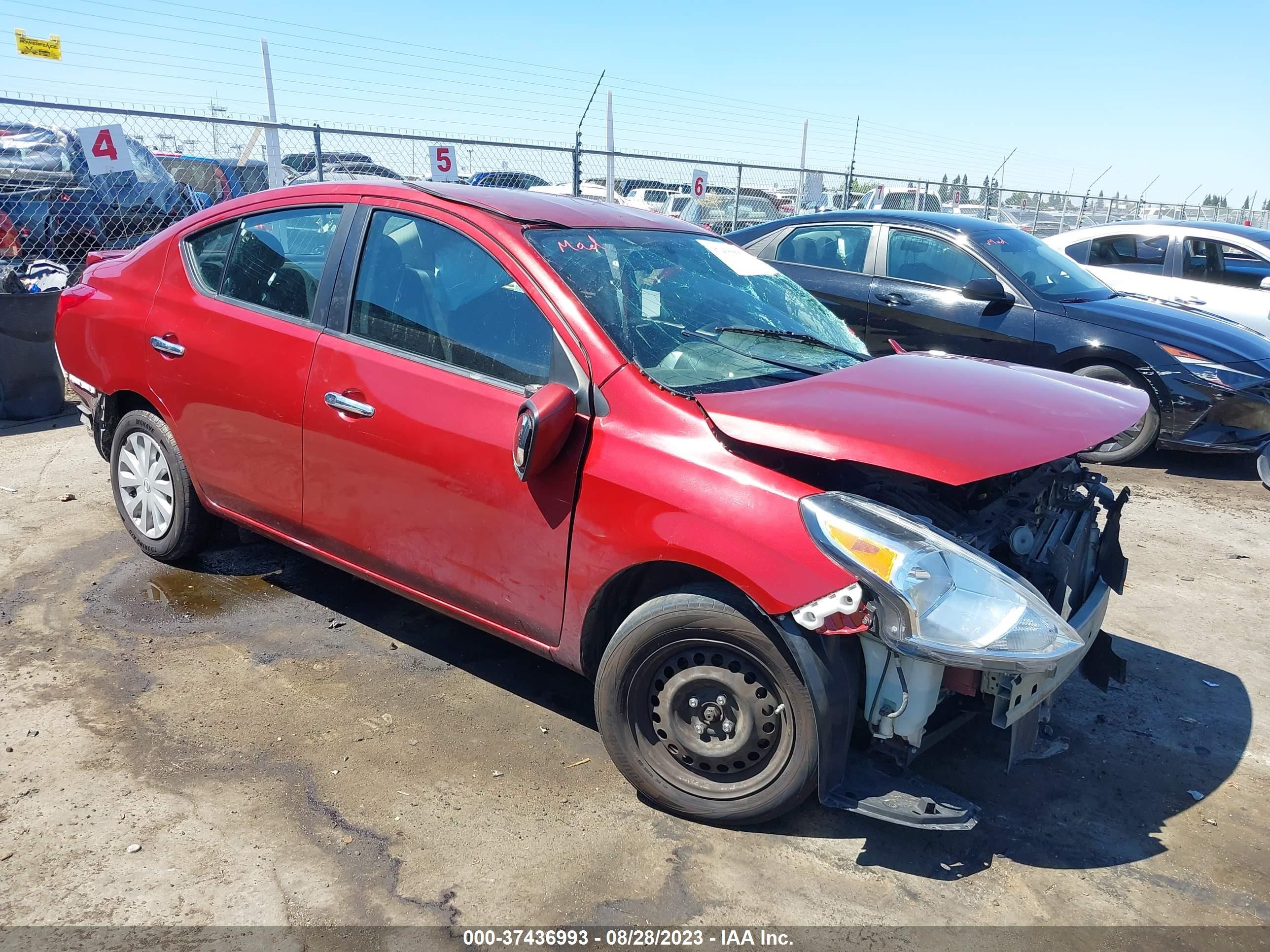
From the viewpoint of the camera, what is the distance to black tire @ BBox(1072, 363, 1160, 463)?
6754 mm

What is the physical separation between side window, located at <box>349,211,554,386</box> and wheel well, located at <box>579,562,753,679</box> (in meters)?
0.69

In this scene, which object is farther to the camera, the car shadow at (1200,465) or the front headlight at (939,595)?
the car shadow at (1200,465)

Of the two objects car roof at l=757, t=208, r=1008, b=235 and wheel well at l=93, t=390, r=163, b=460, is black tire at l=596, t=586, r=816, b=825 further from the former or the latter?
car roof at l=757, t=208, r=1008, b=235

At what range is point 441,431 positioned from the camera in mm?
3104

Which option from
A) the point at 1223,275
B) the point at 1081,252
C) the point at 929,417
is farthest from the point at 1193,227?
the point at 929,417

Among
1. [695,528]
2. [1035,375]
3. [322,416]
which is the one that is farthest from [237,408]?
[1035,375]

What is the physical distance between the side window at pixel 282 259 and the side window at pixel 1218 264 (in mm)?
8690

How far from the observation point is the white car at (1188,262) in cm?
903

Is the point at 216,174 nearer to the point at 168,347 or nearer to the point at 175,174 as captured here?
the point at 175,174

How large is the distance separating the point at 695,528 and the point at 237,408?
2.12 meters

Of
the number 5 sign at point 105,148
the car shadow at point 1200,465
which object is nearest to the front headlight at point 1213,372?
the car shadow at point 1200,465

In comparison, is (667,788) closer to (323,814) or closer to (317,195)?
(323,814)

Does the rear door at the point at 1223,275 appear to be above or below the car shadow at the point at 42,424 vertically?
above

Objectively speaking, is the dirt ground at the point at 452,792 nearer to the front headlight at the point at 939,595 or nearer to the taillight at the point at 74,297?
the front headlight at the point at 939,595
